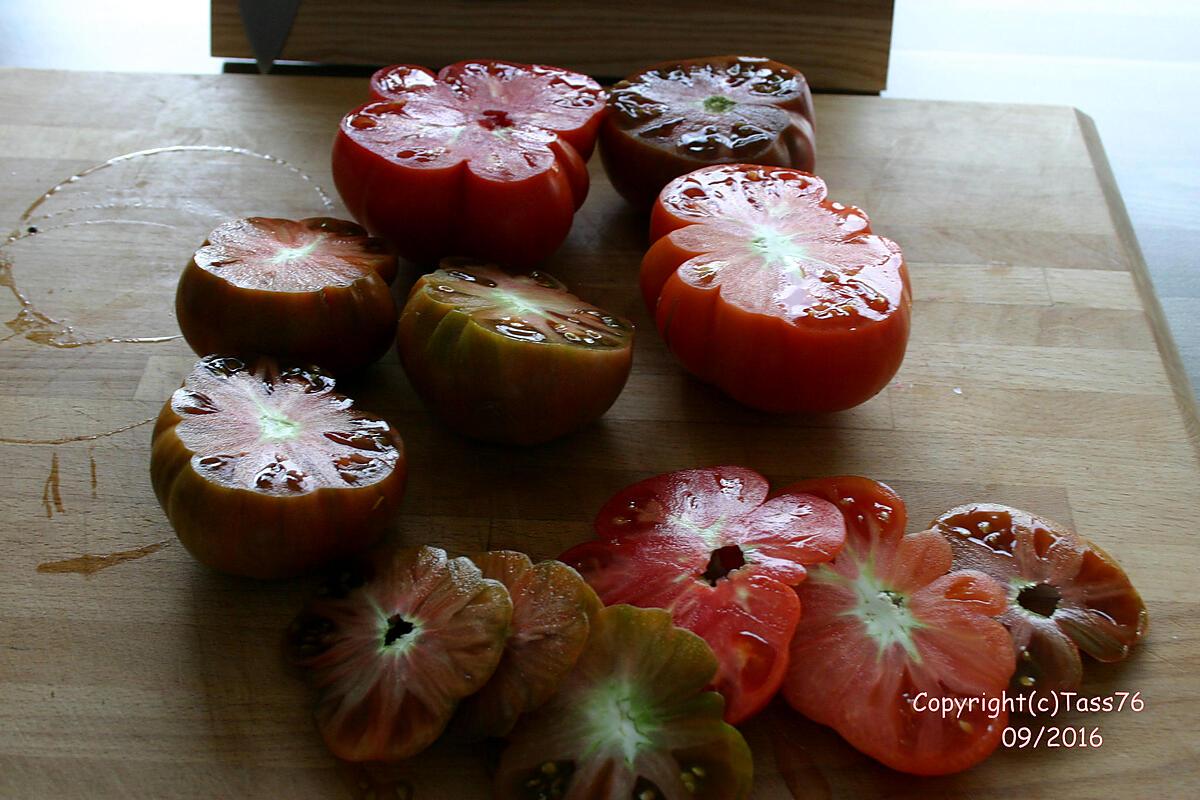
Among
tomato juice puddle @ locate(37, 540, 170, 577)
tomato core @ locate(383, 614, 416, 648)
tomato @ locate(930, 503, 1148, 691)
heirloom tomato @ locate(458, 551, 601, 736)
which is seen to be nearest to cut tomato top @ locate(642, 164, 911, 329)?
tomato @ locate(930, 503, 1148, 691)

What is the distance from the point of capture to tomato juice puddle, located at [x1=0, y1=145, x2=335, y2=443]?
154 centimetres

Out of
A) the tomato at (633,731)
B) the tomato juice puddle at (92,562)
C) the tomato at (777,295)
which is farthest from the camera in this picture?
the tomato at (777,295)

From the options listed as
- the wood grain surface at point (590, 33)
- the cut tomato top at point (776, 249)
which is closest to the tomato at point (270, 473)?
the cut tomato top at point (776, 249)

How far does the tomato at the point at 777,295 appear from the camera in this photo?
136cm

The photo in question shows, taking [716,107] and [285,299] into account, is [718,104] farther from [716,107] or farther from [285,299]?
[285,299]

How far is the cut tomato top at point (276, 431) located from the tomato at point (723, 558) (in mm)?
242

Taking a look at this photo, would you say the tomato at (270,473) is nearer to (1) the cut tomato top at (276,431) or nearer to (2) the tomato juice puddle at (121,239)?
(1) the cut tomato top at (276,431)

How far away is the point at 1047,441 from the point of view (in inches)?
56.7

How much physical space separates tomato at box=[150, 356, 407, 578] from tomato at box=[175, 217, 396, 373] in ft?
0.26

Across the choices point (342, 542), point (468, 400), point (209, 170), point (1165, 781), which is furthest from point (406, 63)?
point (1165, 781)

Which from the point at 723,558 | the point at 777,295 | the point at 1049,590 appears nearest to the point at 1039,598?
the point at 1049,590

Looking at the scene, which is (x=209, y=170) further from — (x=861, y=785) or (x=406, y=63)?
(x=861, y=785)

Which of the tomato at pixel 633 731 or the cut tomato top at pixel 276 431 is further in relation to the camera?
the cut tomato top at pixel 276 431

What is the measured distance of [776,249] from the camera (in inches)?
57.3
